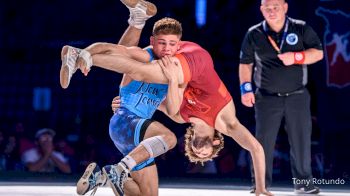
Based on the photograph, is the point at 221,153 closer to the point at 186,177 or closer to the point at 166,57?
the point at 186,177

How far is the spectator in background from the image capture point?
728 cm

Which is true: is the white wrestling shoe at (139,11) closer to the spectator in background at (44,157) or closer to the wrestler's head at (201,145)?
the wrestler's head at (201,145)

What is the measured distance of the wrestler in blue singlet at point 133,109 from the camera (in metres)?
4.62

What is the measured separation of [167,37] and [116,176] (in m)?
0.85

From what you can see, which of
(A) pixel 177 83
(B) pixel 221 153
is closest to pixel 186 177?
(B) pixel 221 153

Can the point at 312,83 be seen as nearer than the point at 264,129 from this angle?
No

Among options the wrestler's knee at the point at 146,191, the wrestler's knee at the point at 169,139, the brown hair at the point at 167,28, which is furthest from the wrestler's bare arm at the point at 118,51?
the wrestler's knee at the point at 146,191

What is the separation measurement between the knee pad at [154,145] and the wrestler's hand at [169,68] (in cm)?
35

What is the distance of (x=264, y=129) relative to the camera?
5.42 metres

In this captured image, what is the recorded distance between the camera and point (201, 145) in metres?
4.69

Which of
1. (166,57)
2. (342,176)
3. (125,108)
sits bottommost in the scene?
(342,176)

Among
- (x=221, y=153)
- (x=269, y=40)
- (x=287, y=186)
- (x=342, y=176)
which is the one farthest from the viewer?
(x=221, y=153)

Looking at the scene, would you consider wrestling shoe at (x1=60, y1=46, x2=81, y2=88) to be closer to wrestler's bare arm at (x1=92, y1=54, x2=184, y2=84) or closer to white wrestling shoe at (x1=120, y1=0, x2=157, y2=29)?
wrestler's bare arm at (x1=92, y1=54, x2=184, y2=84)

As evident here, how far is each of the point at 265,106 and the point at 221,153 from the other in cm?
188
